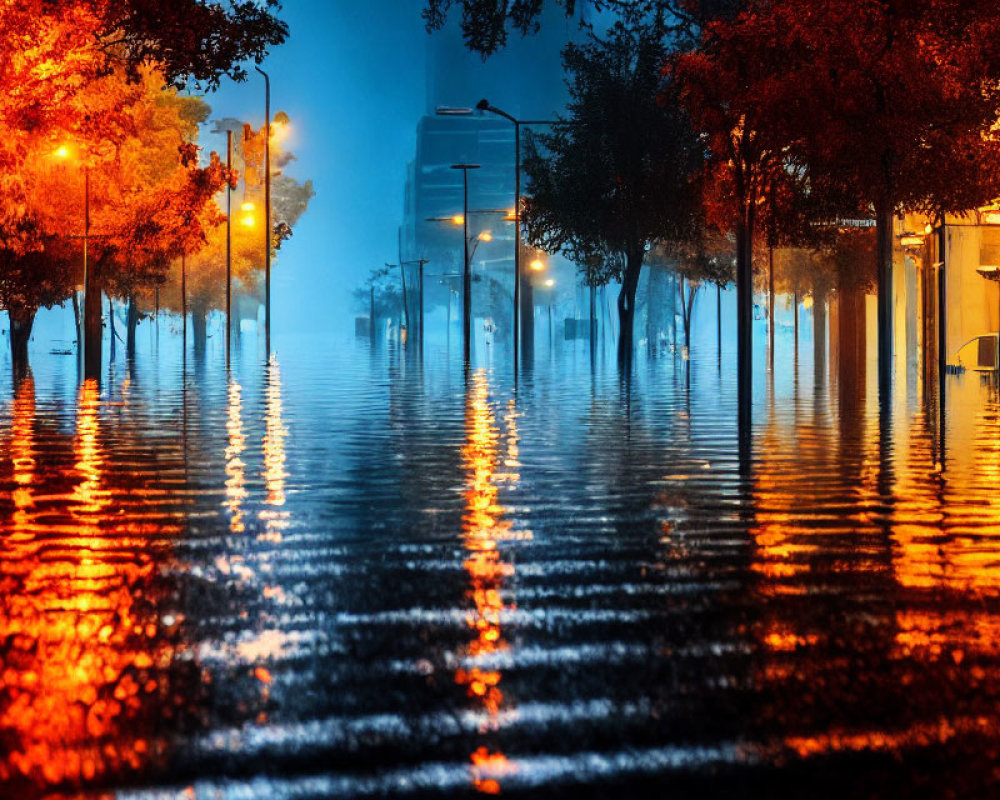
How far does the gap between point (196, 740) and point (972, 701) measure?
8.88 ft

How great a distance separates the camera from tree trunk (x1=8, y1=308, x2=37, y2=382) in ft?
166

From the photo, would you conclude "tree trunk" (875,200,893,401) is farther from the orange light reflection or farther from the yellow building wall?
the yellow building wall

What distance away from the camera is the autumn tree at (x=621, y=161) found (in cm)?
5194

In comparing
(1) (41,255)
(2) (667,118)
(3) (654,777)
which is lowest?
(3) (654,777)

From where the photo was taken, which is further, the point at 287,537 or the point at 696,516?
the point at 696,516

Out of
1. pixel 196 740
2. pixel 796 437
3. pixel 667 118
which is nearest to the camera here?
pixel 196 740

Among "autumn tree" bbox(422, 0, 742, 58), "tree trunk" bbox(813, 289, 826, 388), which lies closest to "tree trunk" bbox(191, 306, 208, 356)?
"tree trunk" bbox(813, 289, 826, 388)

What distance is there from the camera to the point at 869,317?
238 feet

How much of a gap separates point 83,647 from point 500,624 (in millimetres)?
1821

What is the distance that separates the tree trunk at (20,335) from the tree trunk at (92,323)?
3976mm

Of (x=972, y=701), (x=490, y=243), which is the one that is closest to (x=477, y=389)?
(x=972, y=701)

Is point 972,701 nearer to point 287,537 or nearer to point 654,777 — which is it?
point 654,777

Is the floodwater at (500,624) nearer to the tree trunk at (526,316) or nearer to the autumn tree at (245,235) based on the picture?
the autumn tree at (245,235)

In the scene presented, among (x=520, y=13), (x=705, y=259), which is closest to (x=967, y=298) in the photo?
(x=705, y=259)
